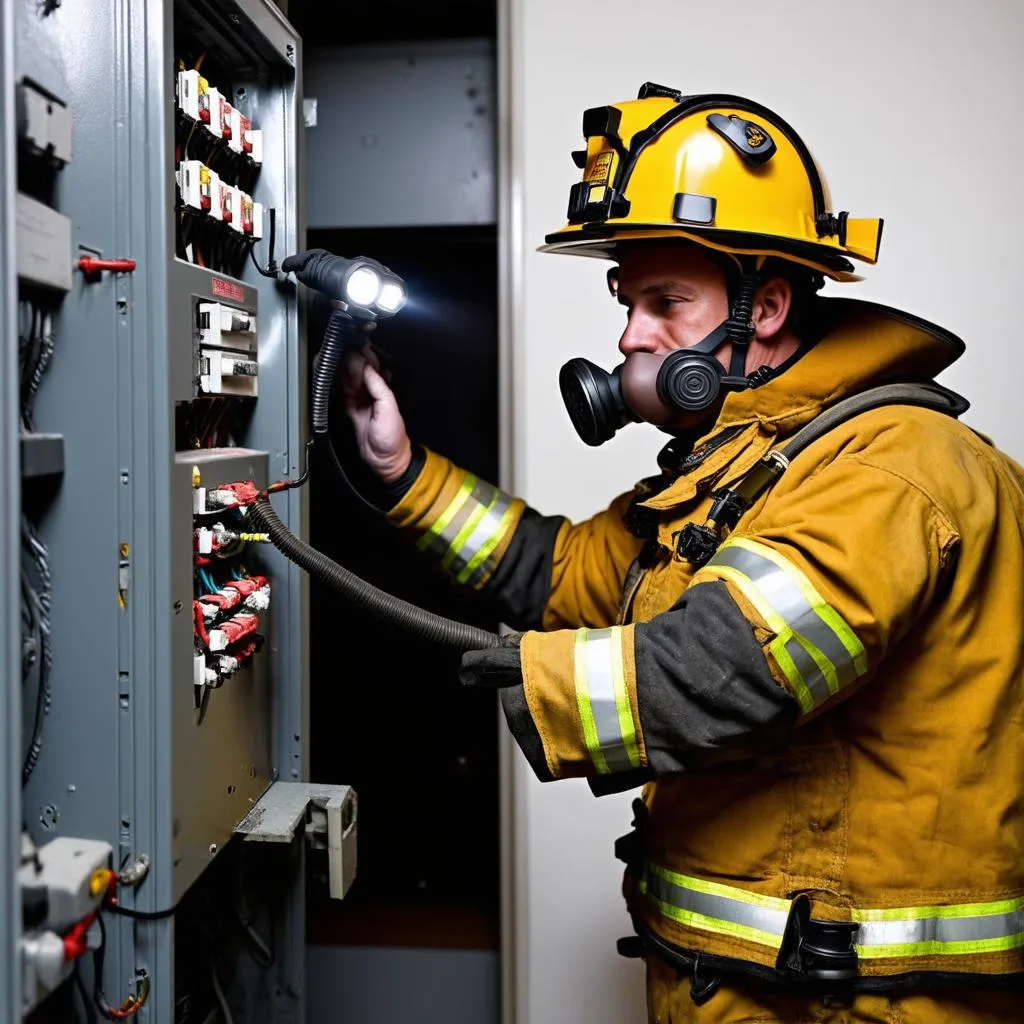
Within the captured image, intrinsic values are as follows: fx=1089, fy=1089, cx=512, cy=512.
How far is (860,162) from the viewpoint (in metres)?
2.30

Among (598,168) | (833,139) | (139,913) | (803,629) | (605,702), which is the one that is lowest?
(139,913)

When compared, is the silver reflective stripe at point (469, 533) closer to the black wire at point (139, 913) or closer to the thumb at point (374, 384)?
the thumb at point (374, 384)

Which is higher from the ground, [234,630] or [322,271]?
[322,271]

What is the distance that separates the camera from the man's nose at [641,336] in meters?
1.70

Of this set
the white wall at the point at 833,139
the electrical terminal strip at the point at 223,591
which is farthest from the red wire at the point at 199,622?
the white wall at the point at 833,139

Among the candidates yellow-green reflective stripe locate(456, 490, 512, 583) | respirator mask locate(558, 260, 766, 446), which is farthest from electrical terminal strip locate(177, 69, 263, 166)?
yellow-green reflective stripe locate(456, 490, 512, 583)

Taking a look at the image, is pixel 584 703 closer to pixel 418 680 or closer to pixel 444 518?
pixel 444 518

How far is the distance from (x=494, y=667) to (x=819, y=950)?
56cm

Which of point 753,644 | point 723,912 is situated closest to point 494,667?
point 753,644

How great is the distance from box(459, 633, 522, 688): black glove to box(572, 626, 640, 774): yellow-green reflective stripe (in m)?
0.09

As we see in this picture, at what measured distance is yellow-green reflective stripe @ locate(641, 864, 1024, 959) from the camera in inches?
57.0

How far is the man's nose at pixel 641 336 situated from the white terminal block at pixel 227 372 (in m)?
0.57

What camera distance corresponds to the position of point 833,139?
2.30 meters

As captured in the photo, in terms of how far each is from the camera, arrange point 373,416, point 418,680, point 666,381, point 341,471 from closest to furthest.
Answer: point 666,381 < point 341,471 < point 373,416 < point 418,680
